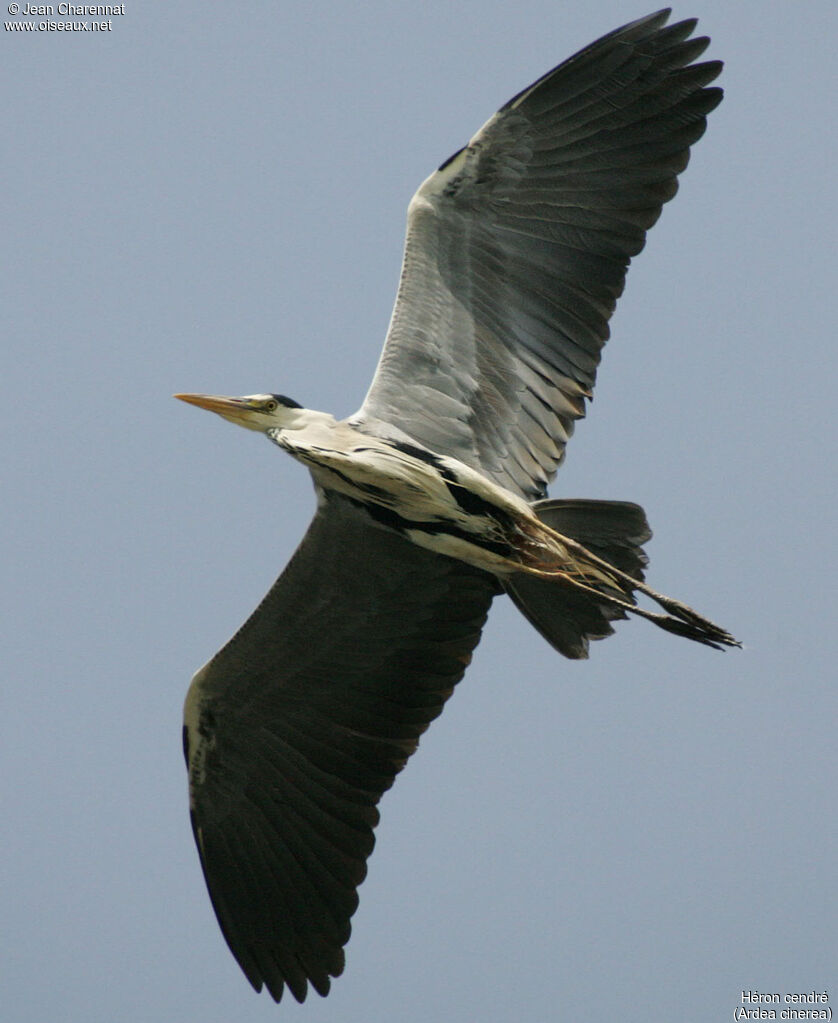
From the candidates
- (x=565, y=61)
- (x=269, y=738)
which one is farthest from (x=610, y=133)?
(x=269, y=738)

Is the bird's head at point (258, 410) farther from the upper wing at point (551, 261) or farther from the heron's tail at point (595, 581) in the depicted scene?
the heron's tail at point (595, 581)

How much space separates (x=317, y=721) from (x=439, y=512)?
1.53 m

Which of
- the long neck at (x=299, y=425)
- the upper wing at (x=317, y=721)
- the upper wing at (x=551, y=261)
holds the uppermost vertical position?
the upper wing at (x=551, y=261)

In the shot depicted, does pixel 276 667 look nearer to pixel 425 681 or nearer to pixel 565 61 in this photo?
pixel 425 681

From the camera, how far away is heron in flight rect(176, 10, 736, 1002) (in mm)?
7609

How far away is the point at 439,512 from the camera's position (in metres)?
7.61

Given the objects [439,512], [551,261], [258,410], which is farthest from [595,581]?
[258,410]

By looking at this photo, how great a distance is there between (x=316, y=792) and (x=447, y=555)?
149 cm

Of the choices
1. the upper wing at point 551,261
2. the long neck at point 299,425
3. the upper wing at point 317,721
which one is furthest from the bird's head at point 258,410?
the upper wing at point 317,721

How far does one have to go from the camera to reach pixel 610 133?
312 inches

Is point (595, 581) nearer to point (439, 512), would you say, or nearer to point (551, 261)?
point (439, 512)

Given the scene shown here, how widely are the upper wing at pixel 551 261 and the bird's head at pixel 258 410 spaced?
0.36 meters

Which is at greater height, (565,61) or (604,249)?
(565,61)

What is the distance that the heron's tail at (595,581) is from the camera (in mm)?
7516
